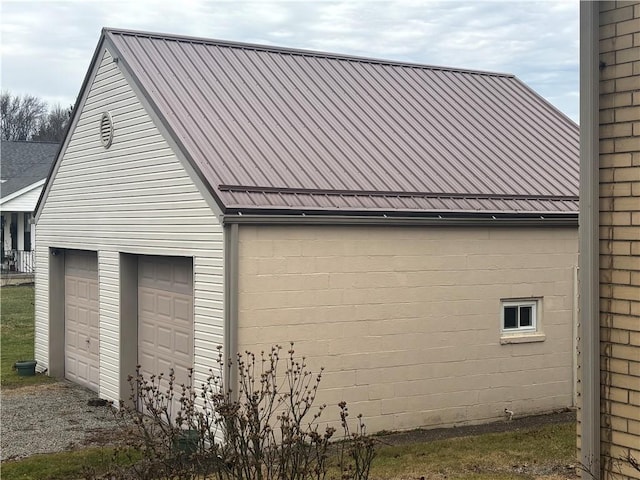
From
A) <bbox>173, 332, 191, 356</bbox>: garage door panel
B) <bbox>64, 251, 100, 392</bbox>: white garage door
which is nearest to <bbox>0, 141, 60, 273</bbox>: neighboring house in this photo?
<bbox>64, 251, 100, 392</bbox>: white garage door

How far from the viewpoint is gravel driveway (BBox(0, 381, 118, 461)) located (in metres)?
12.3

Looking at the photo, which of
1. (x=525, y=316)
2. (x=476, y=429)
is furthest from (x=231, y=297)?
(x=525, y=316)

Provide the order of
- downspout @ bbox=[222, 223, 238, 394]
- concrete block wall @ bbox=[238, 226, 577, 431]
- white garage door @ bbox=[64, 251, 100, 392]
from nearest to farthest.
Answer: downspout @ bbox=[222, 223, 238, 394]
concrete block wall @ bbox=[238, 226, 577, 431]
white garage door @ bbox=[64, 251, 100, 392]

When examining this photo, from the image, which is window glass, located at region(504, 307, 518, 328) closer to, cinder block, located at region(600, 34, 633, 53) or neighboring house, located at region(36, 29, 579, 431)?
neighboring house, located at region(36, 29, 579, 431)

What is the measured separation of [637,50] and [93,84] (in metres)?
11.6

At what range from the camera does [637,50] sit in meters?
6.65

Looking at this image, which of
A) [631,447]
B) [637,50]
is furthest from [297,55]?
[631,447]

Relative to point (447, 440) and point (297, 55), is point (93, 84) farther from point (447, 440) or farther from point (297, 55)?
point (447, 440)

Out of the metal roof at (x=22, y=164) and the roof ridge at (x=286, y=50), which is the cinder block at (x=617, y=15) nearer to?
the roof ridge at (x=286, y=50)

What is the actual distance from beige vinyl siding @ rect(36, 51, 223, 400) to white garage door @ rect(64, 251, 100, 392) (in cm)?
48

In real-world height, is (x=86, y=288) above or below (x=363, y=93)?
below

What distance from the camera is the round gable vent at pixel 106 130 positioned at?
15.0 m

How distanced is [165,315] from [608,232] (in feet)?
27.8

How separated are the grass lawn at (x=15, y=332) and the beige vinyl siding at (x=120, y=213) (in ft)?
2.94
